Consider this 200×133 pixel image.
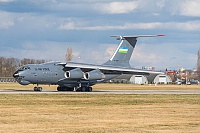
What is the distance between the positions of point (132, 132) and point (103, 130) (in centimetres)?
110

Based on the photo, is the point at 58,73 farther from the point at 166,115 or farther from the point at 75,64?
the point at 166,115

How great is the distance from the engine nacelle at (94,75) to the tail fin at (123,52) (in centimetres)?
420

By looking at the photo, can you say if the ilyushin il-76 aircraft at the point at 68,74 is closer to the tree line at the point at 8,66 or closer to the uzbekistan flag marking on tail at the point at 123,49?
the uzbekistan flag marking on tail at the point at 123,49

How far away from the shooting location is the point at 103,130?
18656mm

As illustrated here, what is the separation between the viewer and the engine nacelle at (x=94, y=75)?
54.9 meters

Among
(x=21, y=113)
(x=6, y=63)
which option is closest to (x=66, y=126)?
(x=21, y=113)

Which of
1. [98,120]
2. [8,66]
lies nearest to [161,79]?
[8,66]

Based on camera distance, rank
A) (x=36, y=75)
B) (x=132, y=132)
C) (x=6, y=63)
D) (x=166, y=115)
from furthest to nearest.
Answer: (x=6, y=63), (x=36, y=75), (x=166, y=115), (x=132, y=132)

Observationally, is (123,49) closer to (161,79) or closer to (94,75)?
(94,75)

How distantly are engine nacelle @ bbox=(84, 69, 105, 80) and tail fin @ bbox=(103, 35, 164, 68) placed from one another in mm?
4205

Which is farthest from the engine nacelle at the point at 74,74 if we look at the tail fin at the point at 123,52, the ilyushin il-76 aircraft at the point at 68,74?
the tail fin at the point at 123,52

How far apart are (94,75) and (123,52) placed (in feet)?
21.4

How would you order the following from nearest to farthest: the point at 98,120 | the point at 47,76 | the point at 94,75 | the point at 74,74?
the point at 98,120, the point at 47,76, the point at 74,74, the point at 94,75

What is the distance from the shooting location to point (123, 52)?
197 feet
